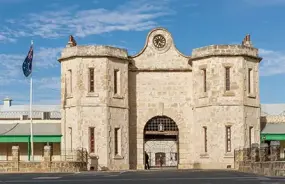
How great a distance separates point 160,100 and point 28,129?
9.59m

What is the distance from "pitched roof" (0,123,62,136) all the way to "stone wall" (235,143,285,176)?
14.7 metres

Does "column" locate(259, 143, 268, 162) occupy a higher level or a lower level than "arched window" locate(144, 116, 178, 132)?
lower

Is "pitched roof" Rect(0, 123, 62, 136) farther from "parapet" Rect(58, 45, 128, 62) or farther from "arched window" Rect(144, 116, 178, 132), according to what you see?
"arched window" Rect(144, 116, 178, 132)

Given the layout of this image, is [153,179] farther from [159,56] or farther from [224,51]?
Answer: [159,56]

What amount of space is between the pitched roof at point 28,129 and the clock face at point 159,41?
9.00 m

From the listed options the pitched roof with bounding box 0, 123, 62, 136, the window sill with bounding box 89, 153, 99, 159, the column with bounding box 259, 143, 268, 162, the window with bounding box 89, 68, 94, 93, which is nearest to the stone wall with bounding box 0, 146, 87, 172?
the window sill with bounding box 89, 153, 99, 159

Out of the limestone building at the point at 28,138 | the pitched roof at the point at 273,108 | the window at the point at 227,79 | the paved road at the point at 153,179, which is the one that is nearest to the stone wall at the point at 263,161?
the paved road at the point at 153,179

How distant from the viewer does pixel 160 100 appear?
1829 inches

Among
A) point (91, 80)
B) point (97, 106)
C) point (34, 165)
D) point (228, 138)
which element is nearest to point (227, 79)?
point (228, 138)

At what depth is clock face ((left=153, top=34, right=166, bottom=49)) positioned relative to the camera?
46.5m

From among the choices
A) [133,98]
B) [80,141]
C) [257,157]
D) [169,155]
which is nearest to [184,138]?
[133,98]

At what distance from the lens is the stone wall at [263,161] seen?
28.0 meters

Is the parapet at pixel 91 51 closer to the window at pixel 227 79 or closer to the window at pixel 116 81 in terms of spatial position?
the window at pixel 116 81

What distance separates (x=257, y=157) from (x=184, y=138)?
13.5 metres
